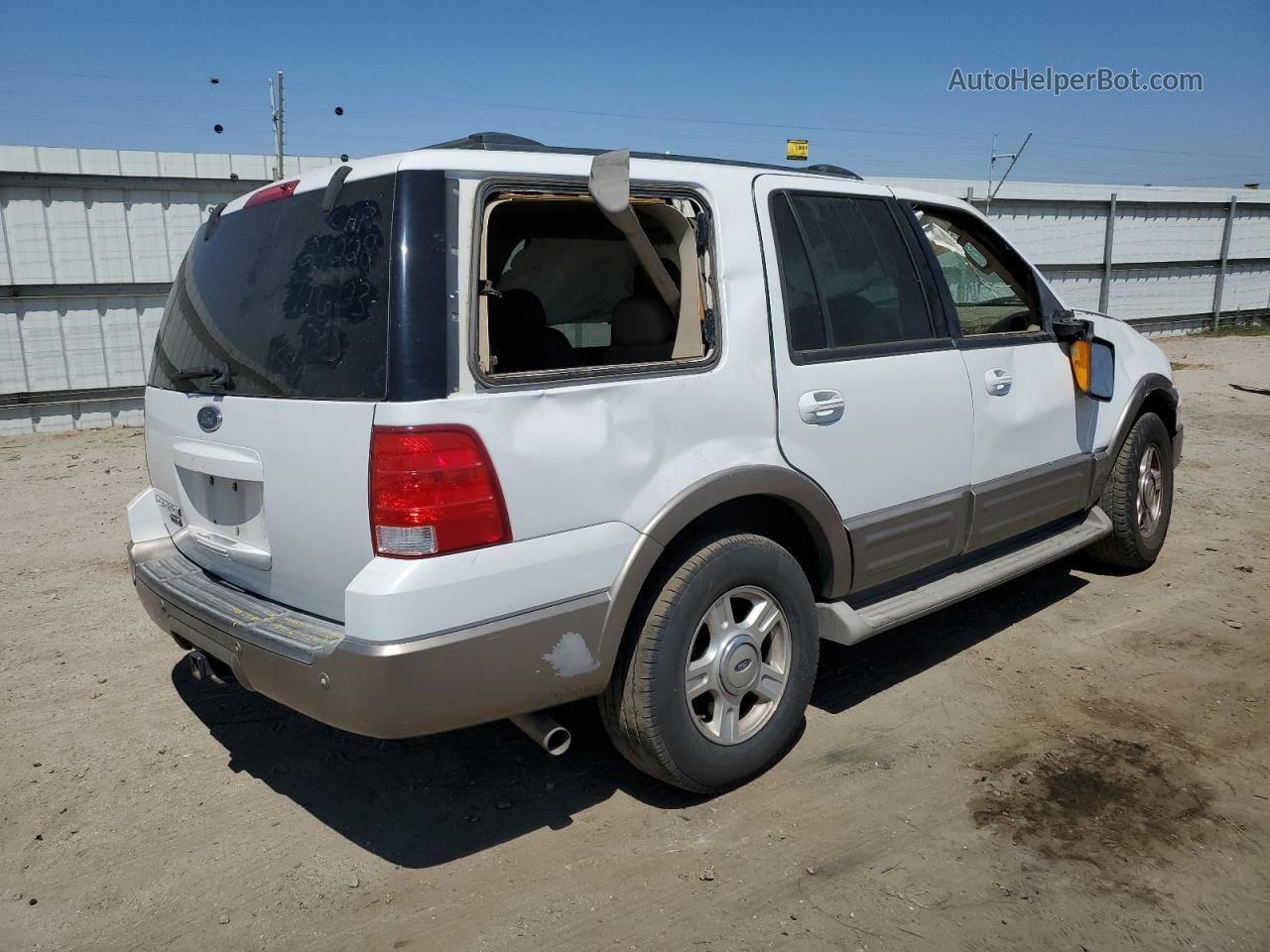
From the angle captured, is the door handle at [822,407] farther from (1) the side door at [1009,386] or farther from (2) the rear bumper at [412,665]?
(2) the rear bumper at [412,665]

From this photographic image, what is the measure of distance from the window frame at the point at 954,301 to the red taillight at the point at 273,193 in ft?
7.64

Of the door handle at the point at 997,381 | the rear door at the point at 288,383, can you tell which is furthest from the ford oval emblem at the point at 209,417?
the door handle at the point at 997,381

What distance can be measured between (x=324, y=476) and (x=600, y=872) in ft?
4.51

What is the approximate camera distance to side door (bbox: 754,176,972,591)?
10.7 feet

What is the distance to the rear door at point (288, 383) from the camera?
2.51 meters

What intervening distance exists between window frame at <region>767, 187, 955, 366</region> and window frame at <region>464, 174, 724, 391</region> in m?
0.29

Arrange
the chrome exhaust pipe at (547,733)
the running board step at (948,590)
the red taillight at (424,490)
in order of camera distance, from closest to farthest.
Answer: the red taillight at (424,490), the chrome exhaust pipe at (547,733), the running board step at (948,590)

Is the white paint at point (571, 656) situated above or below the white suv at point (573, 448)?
below

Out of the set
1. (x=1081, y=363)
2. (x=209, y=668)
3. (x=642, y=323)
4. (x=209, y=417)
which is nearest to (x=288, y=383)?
(x=209, y=417)

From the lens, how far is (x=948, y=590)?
12.5 feet

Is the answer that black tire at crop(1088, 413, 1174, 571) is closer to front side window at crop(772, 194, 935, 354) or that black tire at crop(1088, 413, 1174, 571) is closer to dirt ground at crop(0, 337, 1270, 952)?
dirt ground at crop(0, 337, 1270, 952)

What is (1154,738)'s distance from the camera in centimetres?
352

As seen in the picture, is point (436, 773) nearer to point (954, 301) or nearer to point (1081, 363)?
point (954, 301)

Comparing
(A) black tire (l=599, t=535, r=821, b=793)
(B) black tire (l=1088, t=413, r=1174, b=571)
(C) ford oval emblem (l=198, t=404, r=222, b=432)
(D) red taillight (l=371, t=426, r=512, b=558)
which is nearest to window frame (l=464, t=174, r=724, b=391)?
(D) red taillight (l=371, t=426, r=512, b=558)
